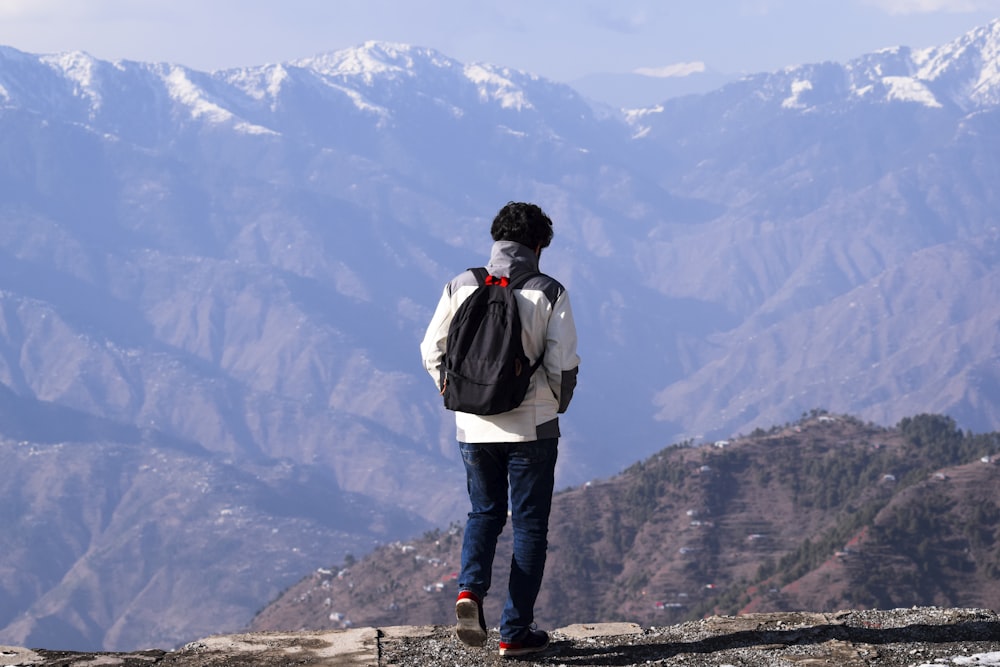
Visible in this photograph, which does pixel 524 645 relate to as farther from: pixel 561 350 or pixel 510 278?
pixel 510 278

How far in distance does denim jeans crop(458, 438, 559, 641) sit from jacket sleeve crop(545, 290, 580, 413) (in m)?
0.44

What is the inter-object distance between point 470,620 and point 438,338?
1.82 m

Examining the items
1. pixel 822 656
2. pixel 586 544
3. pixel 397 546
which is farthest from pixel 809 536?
pixel 822 656

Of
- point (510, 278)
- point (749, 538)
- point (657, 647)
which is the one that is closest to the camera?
point (510, 278)

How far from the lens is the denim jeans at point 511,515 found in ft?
24.9

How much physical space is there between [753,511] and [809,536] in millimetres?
7766

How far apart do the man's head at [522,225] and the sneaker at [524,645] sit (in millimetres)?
2604

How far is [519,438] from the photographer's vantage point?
7410 mm

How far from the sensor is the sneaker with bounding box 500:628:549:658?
794cm

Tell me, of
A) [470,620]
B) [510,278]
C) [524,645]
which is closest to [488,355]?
[510,278]

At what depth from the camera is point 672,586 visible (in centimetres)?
6794

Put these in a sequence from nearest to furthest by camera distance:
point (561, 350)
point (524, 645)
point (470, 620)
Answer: point (561, 350), point (470, 620), point (524, 645)

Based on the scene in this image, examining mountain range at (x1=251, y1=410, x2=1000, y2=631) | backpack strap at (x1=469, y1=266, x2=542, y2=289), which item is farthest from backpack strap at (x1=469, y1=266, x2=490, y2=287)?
mountain range at (x1=251, y1=410, x2=1000, y2=631)

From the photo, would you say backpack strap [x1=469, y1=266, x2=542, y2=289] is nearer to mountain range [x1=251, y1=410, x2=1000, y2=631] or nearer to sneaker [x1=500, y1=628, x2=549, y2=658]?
sneaker [x1=500, y1=628, x2=549, y2=658]
